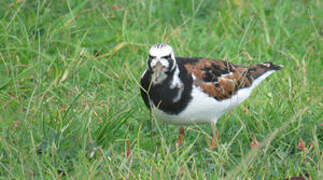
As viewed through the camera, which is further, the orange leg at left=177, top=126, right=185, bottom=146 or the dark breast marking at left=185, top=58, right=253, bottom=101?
the orange leg at left=177, top=126, right=185, bottom=146

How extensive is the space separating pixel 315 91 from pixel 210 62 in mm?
1117

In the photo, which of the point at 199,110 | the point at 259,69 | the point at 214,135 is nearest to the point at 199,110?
the point at 199,110

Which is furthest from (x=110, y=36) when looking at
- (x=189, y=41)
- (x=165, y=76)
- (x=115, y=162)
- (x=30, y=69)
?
(x=115, y=162)

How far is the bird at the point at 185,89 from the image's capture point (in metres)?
4.54

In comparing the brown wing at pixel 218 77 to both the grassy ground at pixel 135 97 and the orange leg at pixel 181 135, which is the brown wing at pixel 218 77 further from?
the orange leg at pixel 181 135

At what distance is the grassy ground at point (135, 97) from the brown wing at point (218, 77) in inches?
7.2

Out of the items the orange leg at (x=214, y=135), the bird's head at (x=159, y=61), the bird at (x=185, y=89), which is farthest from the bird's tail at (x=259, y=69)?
the bird's head at (x=159, y=61)

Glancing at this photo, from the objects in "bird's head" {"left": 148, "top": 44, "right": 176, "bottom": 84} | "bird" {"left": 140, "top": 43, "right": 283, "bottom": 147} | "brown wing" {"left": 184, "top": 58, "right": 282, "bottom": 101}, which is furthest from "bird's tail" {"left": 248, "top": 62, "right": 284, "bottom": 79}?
"bird's head" {"left": 148, "top": 44, "right": 176, "bottom": 84}

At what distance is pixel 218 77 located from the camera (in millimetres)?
5004

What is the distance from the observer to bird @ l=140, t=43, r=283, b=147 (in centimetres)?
454

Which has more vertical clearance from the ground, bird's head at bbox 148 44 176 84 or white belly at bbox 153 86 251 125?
bird's head at bbox 148 44 176 84

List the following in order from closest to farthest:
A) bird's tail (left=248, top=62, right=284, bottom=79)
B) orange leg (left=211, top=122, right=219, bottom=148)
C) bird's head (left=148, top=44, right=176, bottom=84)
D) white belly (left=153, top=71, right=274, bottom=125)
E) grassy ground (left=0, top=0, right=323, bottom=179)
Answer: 1. grassy ground (left=0, top=0, right=323, bottom=179)
2. bird's head (left=148, top=44, right=176, bottom=84)
3. white belly (left=153, top=71, right=274, bottom=125)
4. orange leg (left=211, top=122, right=219, bottom=148)
5. bird's tail (left=248, top=62, right=284, bottom=79)

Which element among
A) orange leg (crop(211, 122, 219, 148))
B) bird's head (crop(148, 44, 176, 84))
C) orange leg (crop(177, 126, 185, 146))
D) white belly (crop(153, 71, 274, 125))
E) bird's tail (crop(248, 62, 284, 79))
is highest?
bird's head (crop(148, 44, 176, 84))

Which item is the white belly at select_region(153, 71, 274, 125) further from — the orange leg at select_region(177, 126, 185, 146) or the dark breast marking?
the orange leg at select_region(177, 126, 185, 146)
